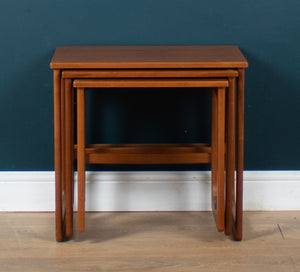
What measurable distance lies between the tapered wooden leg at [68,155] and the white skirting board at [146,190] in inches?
12.1

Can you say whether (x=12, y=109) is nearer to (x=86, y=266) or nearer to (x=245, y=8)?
(x=86, y=266)

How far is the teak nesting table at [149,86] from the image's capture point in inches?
76.5

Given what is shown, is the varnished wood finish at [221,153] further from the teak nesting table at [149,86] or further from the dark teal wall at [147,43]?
the dark teal wall at [147,43]

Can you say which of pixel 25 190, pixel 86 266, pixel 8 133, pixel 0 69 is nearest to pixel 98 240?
pixel 86 266

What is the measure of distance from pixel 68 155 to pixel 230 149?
1.79 ft

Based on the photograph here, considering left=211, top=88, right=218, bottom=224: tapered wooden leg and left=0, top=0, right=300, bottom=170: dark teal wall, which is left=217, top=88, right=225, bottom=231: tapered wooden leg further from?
left=0, top=0, right=300, bottom=170: dark teal wall

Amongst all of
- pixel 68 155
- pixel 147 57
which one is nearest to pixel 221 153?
pixel 147 57

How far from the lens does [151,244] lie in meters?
2.12

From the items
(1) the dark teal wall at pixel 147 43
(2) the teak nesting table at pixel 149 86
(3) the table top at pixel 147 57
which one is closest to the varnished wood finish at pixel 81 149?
(2) the teak nesting table at pixel 149 86

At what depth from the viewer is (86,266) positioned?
1966 millimetres

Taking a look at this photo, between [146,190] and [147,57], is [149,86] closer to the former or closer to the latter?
[147,57]

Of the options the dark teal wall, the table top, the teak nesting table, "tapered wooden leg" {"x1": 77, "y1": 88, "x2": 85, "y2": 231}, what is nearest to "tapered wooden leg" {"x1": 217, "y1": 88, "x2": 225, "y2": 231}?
the teak nesting table

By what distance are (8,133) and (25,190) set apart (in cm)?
23

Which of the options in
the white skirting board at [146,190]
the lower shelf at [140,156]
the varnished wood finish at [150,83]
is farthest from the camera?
the white skirting board at [146,190]
